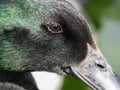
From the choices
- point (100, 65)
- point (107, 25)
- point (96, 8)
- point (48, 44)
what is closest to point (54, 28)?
point (48, 44)

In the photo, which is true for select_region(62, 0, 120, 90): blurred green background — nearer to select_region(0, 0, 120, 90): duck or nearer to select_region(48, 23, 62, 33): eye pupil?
Answer: select_region(0, 0, 120, 90): duck

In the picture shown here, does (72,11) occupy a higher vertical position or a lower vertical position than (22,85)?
higher

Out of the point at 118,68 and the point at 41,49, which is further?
the point at 118,68

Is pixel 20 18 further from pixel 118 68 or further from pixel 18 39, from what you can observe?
pixel 118 68

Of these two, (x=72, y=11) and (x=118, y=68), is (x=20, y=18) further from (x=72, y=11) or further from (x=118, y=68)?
(x=118, y=68)

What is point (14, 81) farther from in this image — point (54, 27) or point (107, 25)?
point (107, 25)

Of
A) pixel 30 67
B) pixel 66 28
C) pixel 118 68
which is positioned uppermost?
pixel 66 28

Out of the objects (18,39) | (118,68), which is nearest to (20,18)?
(18,39)

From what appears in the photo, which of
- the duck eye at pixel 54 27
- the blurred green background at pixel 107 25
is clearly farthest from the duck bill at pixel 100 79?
the blurred green background at pixel 107 25
